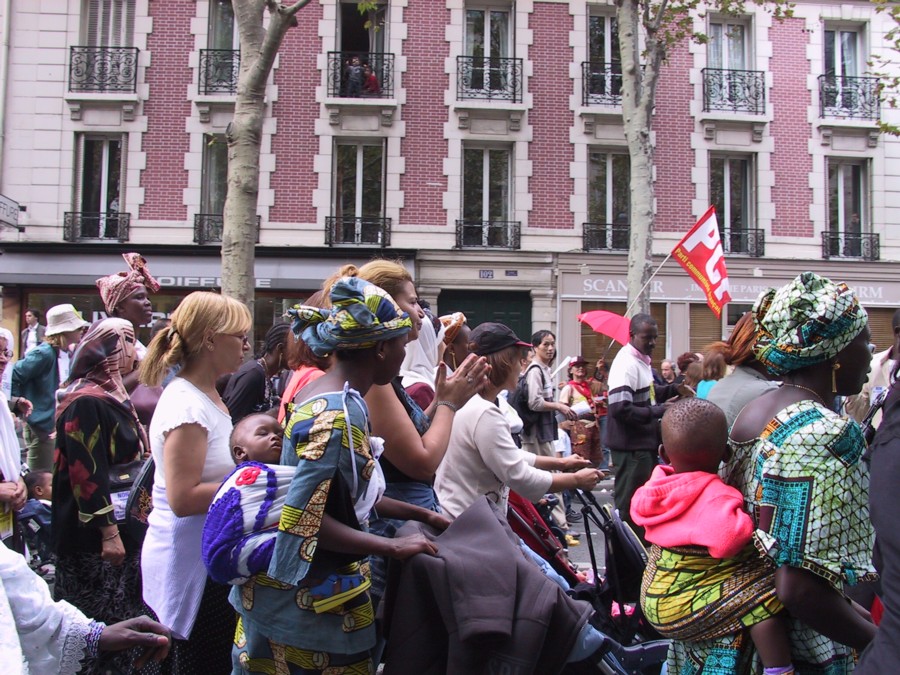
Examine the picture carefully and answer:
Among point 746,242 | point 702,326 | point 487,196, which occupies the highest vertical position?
point 487,196

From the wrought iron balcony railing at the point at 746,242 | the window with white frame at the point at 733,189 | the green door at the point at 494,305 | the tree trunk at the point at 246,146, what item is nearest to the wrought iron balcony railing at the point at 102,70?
the green door at the point at 494,305

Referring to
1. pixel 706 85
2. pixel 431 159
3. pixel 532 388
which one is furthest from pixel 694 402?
pixel 706 85

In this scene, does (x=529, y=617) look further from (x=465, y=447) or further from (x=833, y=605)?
(x=465, y=447)

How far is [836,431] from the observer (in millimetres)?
2045

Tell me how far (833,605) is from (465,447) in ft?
5.89

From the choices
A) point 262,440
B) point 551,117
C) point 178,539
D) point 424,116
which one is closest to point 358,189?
point 424,116

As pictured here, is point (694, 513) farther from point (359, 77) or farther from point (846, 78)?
point (846, 78)

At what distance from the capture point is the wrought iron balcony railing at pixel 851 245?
60.0 ft

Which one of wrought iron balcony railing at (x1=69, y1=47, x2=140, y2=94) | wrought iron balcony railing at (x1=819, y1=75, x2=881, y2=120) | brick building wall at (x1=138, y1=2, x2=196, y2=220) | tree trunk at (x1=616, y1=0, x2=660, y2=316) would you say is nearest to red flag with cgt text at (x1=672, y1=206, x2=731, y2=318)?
tree trunk at (x1=616, y1=0, x2=660, y2=316)

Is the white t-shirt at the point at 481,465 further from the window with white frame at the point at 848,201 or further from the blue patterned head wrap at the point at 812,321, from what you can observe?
the window with white frame at the point at 848,201

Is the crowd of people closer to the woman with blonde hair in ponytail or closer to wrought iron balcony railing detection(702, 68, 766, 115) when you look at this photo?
the woman with blonde hair in ponytail

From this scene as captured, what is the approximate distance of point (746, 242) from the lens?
18.1m

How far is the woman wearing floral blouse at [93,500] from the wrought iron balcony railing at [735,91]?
57.4 ft

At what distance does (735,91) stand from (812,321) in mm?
18219
